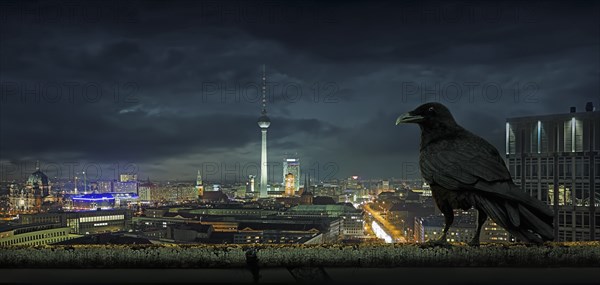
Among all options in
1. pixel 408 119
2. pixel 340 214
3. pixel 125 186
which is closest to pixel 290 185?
pixel 125 186

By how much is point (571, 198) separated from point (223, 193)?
42895mm

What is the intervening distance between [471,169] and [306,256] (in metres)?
1.15

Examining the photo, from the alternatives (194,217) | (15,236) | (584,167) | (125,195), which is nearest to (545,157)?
(584,167)

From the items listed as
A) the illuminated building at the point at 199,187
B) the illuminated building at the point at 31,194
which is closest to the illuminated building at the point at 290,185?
the illuminated building at the point at 199,187

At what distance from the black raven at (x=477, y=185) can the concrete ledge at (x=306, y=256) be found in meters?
0.12

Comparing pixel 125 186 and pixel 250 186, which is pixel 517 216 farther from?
pixel 250 186

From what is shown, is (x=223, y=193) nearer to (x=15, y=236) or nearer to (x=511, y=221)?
(x=15, y=236)

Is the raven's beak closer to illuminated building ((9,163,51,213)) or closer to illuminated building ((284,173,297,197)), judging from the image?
illuminated building ((9,163,51,213))

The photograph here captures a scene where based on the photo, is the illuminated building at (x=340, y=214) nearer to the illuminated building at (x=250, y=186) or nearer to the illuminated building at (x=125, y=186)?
the illuminated building at (x=250, y=186)

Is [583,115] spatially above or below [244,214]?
above

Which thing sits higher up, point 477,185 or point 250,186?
point 477,185

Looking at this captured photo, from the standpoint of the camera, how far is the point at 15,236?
23.9 meters

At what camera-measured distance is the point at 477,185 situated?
311 centimetres

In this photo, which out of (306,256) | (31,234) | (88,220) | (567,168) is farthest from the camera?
(88,220)
